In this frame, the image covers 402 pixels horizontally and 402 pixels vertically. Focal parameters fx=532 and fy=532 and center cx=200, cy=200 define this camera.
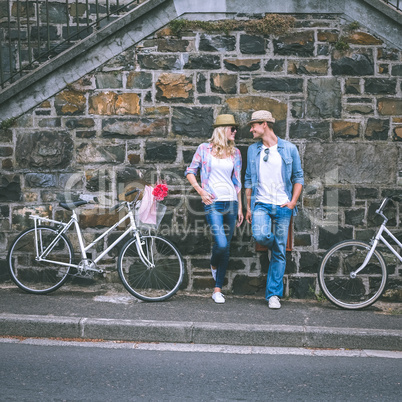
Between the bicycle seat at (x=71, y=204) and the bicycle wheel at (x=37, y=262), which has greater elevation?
the bicycle seat at (x=71, y=204)

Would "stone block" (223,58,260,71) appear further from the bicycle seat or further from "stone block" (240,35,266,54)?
the bicycle seat

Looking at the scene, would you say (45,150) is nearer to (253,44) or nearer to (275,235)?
(253,44)

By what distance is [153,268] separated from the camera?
666cm

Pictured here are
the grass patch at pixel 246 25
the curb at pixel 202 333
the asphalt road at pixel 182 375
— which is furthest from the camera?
the grass patch at pixel 246 25

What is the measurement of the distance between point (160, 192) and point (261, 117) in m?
1.48

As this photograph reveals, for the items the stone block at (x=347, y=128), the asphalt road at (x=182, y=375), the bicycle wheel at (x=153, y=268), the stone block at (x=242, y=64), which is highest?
the stone block at (x=242, y=64)

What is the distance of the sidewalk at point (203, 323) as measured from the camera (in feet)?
17.0

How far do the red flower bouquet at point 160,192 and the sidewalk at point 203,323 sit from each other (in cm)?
124

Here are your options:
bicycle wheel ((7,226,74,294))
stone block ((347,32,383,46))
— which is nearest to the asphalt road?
bicycle wheel ((7,226,74,294))

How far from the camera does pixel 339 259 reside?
261 inches

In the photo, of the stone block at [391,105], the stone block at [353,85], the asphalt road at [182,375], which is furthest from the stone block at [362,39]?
the asphalt road at [182,375]

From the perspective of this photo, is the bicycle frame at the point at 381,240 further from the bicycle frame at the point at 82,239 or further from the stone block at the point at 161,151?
the stone block at the point at 161,151

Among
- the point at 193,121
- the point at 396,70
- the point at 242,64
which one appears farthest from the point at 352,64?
the point at 193,121

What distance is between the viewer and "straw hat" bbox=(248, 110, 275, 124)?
20.1 ft
